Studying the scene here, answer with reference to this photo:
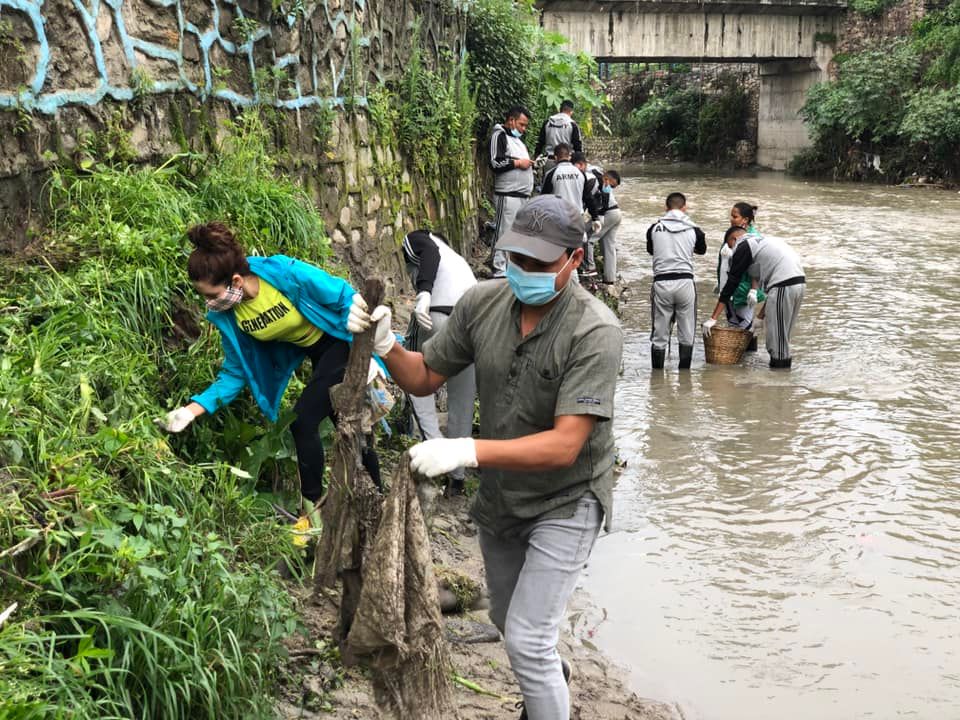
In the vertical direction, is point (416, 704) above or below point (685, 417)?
above

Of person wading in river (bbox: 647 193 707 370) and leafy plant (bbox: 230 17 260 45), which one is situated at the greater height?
leafy plant (bbox: 230 17 260 45)

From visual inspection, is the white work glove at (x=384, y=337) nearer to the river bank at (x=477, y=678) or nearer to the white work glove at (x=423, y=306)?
the river bank at (x=477, y=678)

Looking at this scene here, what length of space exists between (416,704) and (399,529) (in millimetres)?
531

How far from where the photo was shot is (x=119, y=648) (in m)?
3.08

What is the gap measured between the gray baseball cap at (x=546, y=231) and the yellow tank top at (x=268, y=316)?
1.63m

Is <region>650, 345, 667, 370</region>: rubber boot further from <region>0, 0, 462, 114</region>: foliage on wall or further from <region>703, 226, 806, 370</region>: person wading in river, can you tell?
<region>0, 0, 462, 114</region>: foliage on wall

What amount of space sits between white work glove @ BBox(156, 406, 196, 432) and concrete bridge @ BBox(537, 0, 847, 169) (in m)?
24.4

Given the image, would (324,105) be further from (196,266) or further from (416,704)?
(416,704)

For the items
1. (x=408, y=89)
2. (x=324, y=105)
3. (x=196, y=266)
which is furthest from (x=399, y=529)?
(x=408, y=89)

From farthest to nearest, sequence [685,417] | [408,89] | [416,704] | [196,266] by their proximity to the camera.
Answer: [408,89], [685,417], [196,266], [416,704]

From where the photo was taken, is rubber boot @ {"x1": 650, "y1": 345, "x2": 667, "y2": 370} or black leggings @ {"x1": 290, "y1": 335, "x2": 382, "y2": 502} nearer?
black leggings @ {"x1": 290, "y1": 335, "x2": 382, "y2": 502}

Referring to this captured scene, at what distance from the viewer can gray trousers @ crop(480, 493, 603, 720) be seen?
10.5ft

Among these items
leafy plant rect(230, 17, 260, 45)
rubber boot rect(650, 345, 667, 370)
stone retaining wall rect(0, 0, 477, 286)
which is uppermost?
leafy plant rect(230, 17, 260, 45)

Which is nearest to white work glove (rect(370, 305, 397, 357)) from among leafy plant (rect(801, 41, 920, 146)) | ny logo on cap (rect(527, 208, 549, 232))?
ny logo on cap (rect(527, 208, 549, 232))
